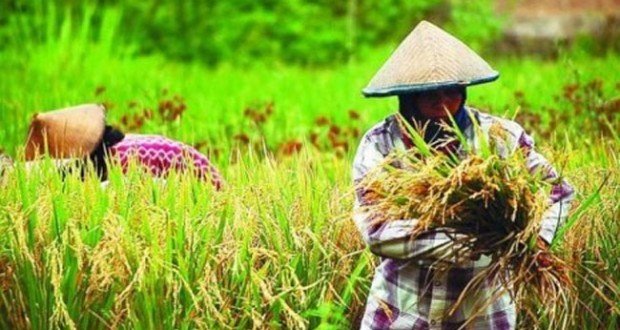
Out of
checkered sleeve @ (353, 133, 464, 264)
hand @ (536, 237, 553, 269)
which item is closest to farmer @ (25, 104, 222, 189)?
checkered sleeve @ (353, 133, 464, 264)

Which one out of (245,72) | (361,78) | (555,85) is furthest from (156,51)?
(555,85)

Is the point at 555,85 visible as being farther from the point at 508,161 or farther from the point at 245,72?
the point at 508,161

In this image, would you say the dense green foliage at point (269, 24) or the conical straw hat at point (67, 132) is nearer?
the conical straw hat at point (67, 132)

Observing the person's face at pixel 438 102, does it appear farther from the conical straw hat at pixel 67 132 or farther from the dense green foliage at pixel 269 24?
the dense green foliage at pixel 269 24

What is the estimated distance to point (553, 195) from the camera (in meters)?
3.77

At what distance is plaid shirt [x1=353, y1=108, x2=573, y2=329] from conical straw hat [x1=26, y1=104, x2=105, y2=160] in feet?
5.37

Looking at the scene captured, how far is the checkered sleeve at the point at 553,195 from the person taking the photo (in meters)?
3.68

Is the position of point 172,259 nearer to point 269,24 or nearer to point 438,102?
point 438,102

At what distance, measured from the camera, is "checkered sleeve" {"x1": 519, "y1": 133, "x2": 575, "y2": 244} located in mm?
3684

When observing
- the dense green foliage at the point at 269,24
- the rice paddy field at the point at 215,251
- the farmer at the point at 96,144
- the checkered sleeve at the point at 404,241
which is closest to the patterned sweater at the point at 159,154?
the farmer at the point at 96,144

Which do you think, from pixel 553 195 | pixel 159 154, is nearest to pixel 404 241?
pixel 553 195

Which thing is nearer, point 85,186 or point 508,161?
point 508,161

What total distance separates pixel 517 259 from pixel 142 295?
1024mm

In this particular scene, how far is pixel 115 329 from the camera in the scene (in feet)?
12.8
